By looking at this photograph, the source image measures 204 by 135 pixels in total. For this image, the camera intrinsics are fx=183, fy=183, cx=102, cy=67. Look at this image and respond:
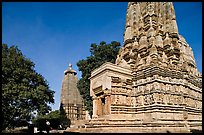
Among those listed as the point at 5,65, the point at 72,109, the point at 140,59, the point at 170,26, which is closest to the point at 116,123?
the point at 140,59

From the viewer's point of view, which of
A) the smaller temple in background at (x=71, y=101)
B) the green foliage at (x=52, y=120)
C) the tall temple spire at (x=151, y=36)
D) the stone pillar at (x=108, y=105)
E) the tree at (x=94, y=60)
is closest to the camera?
the stone pillar at (x=108, y=105)

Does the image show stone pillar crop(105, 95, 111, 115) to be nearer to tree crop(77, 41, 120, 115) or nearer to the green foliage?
the green foliage

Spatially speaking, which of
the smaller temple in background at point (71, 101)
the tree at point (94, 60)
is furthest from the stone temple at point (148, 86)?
the smaller temple in background at point (71, 101)

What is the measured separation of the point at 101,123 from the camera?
42.3ft

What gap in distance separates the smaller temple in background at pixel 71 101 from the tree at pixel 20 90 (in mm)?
12476

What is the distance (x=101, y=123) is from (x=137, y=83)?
524 centimetres

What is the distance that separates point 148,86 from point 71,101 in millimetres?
25350

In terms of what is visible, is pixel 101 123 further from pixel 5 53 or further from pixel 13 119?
pixel 5 53

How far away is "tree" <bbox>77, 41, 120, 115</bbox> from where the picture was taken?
2953 cm

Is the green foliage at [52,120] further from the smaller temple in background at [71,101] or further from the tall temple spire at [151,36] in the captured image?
the tall temple spire at [151,36]

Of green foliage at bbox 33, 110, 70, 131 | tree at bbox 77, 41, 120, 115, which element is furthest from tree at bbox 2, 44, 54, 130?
tree at bbox 77, 41, 120, 115

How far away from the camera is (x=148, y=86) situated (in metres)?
15.1

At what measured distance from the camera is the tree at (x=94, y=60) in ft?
96.9

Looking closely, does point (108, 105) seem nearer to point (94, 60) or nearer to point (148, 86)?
point (148, 86)
